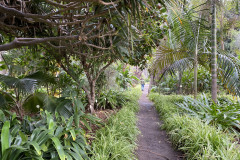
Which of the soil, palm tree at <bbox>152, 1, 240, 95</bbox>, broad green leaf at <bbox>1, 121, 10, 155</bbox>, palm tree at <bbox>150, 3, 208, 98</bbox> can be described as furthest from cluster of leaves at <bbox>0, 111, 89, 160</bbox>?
palm tree at <bbox>150, 3, 208, 98</bbox>

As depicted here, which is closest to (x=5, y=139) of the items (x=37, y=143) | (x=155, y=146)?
(x=37, y=143)

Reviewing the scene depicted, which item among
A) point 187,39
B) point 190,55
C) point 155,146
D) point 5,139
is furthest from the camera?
point 190,55

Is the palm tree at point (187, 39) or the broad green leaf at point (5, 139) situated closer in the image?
the broad green leaf at point (5, 139)

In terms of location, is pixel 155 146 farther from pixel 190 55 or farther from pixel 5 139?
pixel 190 55

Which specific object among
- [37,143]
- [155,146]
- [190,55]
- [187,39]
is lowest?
[155,146]

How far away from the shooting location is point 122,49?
3.12m

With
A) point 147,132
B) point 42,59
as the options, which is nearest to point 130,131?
point 147,132

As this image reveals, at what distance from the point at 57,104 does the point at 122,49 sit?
1.70 meters

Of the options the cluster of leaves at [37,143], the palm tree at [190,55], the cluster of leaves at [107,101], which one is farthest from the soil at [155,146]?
the palm tree at [190,55]

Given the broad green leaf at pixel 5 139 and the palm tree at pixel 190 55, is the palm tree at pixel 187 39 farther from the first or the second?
the broad green leaf at pixel 5 139

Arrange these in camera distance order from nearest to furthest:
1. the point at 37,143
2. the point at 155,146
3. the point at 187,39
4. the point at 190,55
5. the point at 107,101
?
the point at 37,143, the point at 155,146, the point at 187,39, the point at 190,55, the point at 107,101

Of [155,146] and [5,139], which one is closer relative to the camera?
[5,139]

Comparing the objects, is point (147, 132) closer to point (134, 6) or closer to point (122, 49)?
point (122, 49)

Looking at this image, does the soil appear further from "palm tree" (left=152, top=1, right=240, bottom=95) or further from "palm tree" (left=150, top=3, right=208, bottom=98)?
"palm tree" (left=152, top=1, right=240, bottom=95)
